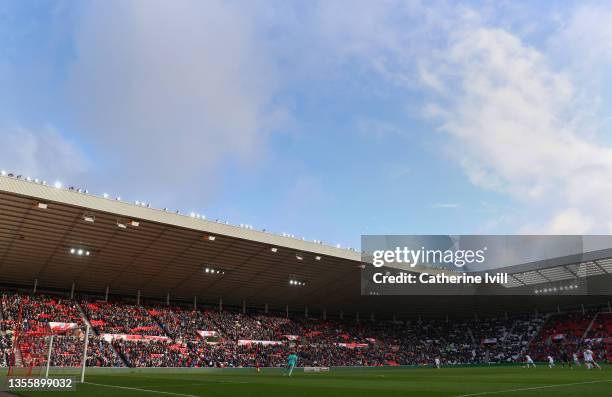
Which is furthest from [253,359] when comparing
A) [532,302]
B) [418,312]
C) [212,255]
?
[532,302]

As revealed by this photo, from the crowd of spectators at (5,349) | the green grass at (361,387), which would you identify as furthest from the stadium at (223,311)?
the green grass at (361,387)

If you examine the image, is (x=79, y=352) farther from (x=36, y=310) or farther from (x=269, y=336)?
(x=269, y=336)

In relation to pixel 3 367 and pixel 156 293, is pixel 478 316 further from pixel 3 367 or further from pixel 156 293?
pixel 3 367

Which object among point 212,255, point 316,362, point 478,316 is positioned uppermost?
point 212,255

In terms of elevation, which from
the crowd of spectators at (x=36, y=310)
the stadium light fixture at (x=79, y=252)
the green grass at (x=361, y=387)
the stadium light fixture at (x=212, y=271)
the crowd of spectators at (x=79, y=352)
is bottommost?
the crowd of spectators at (x=79, y=352)

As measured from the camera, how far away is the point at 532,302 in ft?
230

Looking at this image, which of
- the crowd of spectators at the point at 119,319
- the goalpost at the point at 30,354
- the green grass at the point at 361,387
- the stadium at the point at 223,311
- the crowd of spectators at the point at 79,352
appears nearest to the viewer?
the green grass at the point at 361,387

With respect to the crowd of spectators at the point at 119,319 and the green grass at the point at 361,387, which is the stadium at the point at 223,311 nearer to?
the crowd of spectators at the point at 119,319

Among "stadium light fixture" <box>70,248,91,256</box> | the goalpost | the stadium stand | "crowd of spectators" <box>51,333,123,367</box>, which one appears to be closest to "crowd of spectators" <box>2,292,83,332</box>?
the stadium stand

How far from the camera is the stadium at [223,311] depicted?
33219 mm

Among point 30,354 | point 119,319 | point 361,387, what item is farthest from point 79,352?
point 361,387

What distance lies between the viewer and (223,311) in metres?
61.3

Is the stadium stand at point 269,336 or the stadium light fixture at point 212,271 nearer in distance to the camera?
the stadium stand at point 269,336

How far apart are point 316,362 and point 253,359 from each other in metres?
8.12
